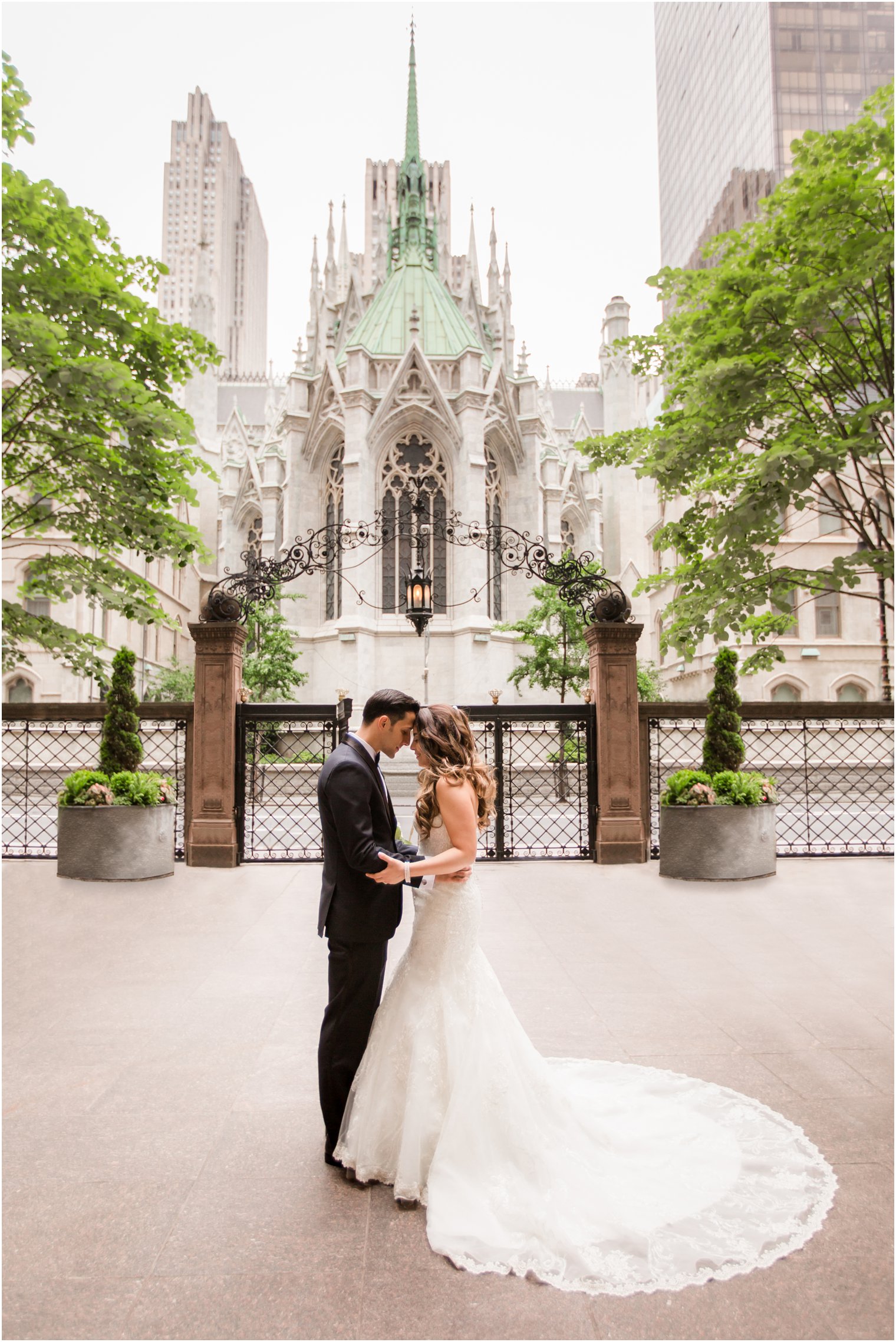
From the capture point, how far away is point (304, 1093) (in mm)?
Result: 4410

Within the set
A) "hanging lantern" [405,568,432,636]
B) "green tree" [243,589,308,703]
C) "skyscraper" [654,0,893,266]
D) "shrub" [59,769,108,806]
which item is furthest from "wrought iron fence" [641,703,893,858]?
"green tree" [243,589,308,703]

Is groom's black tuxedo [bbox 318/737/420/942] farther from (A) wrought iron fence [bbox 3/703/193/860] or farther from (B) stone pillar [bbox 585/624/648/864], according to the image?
(B) stone pillar [bbox 585/624/648/864]

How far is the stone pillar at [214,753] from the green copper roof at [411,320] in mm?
24577

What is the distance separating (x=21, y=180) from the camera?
655 cm

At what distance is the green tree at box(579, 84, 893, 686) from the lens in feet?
21.7

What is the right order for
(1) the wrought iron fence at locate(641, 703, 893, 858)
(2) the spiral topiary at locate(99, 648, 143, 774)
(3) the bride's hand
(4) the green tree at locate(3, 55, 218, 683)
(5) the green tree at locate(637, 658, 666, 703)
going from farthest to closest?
(5) the green tree at locate(637, 658, 666, 703) → (1) the wrought iron fence at locate(641, 703, 893, 858) → (2) the spiral topiary at locate(99, 648, 143, 774) → (4) the green tree at locate(3, 55, 218, 683) → (3) the bride's hand

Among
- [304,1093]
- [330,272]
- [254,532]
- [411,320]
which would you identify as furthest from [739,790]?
[330,272]

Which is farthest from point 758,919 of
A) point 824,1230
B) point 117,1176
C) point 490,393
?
point 490,393

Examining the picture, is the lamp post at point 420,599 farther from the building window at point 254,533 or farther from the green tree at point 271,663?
the building window at point 254,533

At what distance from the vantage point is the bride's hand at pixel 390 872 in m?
3.37

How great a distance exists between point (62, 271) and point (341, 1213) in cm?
718

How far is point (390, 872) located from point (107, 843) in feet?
26.9

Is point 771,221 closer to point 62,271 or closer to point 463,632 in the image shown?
point 62,271

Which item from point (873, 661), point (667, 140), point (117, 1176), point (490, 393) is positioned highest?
point (667, 140)
